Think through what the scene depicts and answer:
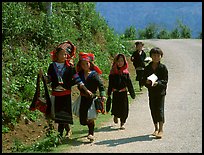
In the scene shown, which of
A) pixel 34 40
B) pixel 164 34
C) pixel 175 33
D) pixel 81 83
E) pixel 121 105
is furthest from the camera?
pixel 164 34

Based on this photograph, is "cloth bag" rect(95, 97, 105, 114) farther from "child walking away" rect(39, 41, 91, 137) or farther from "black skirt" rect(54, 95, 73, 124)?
"black skirt" rect(54, 95, 73, 124)

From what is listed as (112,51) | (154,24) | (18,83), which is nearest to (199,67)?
(112,51)

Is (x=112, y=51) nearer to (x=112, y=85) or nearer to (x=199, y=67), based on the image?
(x=199, y=67)

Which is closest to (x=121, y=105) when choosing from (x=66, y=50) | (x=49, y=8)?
(x=66, y=50)

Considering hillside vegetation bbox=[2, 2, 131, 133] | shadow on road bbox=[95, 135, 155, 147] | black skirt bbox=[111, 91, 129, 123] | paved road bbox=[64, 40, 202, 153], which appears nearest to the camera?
paved road bbox=[64, 40, 202, 153]

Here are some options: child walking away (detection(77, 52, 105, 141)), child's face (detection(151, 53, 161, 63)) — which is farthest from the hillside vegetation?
child's face (detection(151, 53, 161, 63))

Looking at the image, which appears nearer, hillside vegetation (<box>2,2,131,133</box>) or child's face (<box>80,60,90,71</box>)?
child's face (<box>80,60,90,71</box>)

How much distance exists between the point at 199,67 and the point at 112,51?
3.81 m

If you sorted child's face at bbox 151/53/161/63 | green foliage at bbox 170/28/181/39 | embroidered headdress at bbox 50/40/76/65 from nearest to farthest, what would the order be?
embroidered headdress at bbox 50/40/76/65, child's face at bbox 151/53/161/63, green foliage at bbox 170/28/181/39

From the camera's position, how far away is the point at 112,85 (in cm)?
942

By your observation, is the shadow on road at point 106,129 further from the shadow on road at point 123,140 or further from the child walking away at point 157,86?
the child walking away at point 157,86

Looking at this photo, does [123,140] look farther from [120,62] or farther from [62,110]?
[120,62]

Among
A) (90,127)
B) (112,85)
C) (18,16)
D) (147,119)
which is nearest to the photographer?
(90,127)

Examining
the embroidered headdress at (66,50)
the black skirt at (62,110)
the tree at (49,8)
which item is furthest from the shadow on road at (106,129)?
the tree at (49,8)
